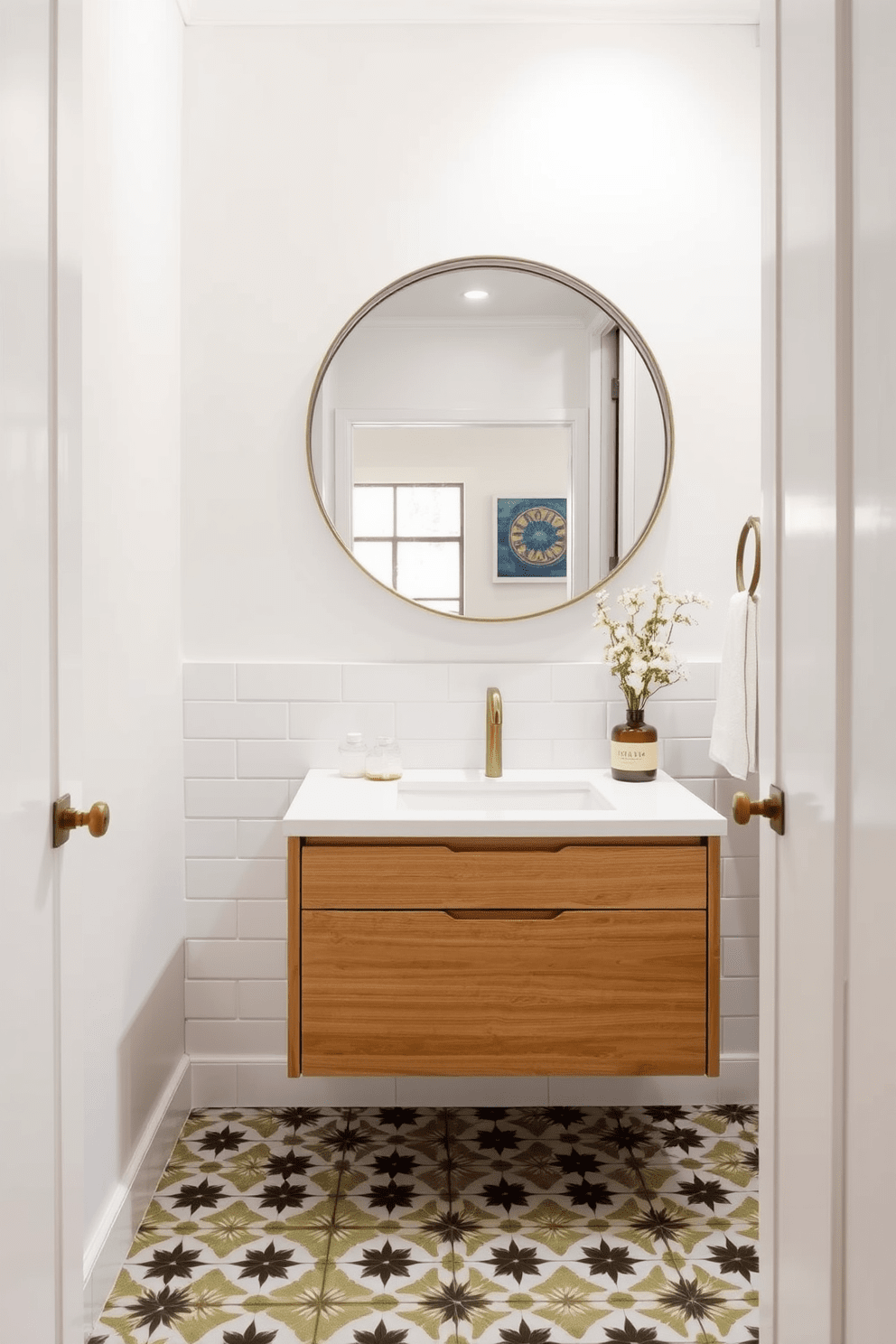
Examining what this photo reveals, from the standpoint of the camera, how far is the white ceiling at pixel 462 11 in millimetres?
2486

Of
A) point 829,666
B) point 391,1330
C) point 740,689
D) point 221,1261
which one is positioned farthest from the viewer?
point 740,689

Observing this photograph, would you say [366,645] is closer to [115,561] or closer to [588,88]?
[115,561]

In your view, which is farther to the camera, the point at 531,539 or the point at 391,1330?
the point at 531,539

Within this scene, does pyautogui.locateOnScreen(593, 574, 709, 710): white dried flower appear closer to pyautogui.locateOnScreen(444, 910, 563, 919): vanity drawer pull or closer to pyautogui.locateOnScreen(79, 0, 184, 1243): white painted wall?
pyautogui.locateOnScreen(444, 910, 563, 919): vanity drawer pull

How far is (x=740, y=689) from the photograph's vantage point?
7.68ft

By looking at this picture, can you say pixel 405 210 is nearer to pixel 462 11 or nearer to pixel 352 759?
pixel 462 11

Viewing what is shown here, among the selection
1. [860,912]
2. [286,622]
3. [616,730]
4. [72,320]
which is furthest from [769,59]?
[286,622]

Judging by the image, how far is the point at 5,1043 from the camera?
1.01 m

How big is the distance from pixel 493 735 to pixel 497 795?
0.14 m

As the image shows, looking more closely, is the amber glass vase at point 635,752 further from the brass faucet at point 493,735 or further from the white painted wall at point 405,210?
the white painted wall at point 405,210

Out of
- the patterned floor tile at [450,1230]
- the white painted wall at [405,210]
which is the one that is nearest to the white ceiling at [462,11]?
the white painted wall at [405,210]

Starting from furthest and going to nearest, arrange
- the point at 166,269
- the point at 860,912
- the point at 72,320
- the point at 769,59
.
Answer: the point at 166,269, the point at 769,59, the point at 72,320, the point at 860,912

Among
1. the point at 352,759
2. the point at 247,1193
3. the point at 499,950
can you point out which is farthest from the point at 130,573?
the point at 247,1193

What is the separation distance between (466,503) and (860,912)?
1703mm
